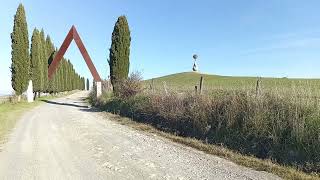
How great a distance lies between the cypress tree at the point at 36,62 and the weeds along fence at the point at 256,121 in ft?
109

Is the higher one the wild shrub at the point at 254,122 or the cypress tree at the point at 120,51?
the cypress tree at the point at 120,51

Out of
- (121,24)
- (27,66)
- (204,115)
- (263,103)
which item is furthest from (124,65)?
(263,103)

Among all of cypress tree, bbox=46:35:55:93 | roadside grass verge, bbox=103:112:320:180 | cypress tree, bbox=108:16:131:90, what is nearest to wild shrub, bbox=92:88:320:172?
roadside grass verge, bbox=103:112:320:180

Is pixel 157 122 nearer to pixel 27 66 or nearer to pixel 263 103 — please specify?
pixel 263 103

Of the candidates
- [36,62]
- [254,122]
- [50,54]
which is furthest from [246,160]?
[50,54]

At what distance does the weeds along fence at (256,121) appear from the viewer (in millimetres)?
10553

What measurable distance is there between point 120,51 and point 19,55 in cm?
1196

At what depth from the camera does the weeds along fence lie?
10.6 metres

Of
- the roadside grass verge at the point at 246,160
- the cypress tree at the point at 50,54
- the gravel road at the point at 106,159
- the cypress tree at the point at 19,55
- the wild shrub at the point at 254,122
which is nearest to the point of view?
the gravel road at the point at 106,159

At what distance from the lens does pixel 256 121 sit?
1220cm

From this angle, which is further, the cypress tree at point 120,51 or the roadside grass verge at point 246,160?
the cypress tree at point 120,51

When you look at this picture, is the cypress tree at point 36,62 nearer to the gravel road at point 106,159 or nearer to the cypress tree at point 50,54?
the cypress tree at point 50,54

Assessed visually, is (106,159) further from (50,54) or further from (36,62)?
(50,54)

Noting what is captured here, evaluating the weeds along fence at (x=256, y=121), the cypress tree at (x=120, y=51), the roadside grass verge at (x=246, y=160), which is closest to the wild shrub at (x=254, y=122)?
the weeds along fence at (x=256, y=121)
